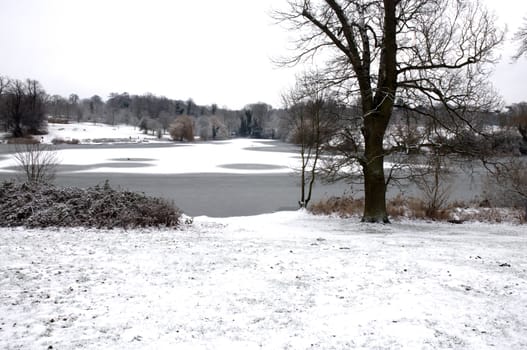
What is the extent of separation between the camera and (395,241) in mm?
8805

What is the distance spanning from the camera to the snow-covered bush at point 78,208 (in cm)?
988

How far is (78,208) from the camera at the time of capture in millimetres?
10477

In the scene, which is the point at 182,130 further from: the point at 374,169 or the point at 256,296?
the point at 256,296

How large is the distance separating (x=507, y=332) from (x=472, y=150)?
1030 cm

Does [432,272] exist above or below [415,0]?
below

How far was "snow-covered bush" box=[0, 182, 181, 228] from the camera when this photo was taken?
32.4ft

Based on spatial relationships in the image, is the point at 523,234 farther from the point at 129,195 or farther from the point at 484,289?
the point at 129,195

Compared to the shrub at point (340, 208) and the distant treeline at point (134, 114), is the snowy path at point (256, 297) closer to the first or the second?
the shrub at point (340, 208)

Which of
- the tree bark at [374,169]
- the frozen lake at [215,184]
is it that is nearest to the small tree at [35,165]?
the frozen lake at [215,184]

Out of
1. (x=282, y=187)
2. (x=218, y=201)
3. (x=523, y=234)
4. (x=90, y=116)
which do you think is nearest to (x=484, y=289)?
(x=523, y=234)

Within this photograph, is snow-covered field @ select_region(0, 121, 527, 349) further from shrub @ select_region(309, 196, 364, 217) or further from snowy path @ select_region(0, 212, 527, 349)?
shrub @ select_region(309, 196, 364, 217)

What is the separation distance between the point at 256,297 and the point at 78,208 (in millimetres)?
7523

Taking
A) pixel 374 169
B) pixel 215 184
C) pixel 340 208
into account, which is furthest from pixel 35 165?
pixel 374 169

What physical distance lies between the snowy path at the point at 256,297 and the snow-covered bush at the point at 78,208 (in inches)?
99.1
